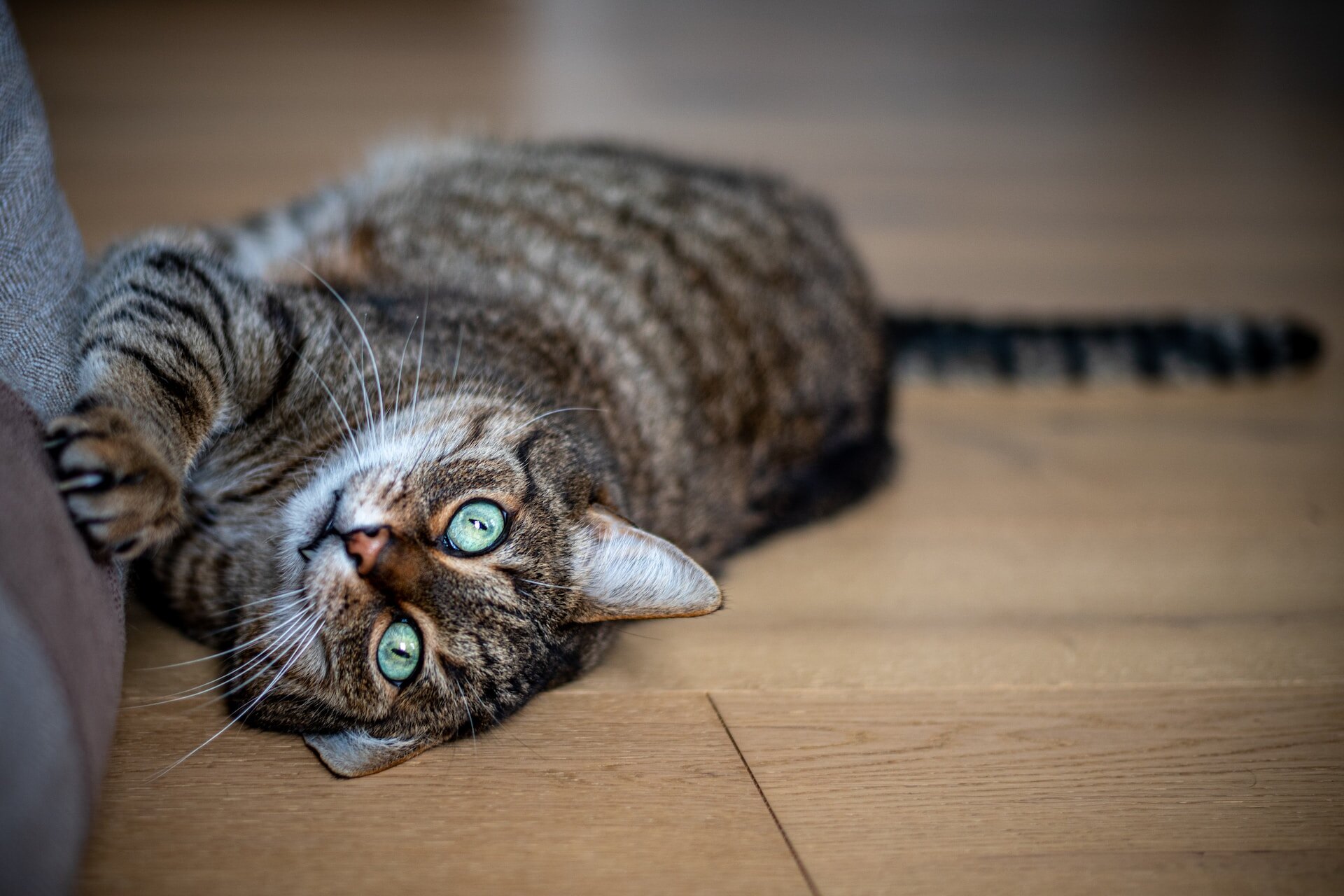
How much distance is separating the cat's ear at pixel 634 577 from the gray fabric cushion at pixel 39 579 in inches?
19.2

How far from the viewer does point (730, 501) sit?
1575 mm

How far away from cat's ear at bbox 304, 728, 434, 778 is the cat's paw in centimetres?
28

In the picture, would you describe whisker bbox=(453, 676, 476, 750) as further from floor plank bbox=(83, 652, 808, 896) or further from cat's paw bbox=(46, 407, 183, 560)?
cat's paw bbox=(46, 407, 183, 560)

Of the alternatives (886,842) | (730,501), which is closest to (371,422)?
(730,501)

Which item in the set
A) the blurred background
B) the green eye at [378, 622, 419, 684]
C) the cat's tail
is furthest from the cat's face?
the blurred background

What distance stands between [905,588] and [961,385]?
0.70m

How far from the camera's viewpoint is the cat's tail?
206 centimetres

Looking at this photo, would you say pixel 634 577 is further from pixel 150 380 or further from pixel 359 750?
pixel 150 380

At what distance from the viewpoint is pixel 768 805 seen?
112cm

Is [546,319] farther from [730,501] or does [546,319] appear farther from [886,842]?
[886,842]

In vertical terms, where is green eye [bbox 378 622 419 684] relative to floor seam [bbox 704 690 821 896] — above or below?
above

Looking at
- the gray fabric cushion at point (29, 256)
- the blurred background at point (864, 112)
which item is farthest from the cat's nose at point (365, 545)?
the blurred background at point (864, 112)

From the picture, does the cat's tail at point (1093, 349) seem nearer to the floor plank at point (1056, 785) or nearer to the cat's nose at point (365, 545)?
the floor plank at point (1056, 785)

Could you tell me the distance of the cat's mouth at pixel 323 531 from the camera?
1154 mm
